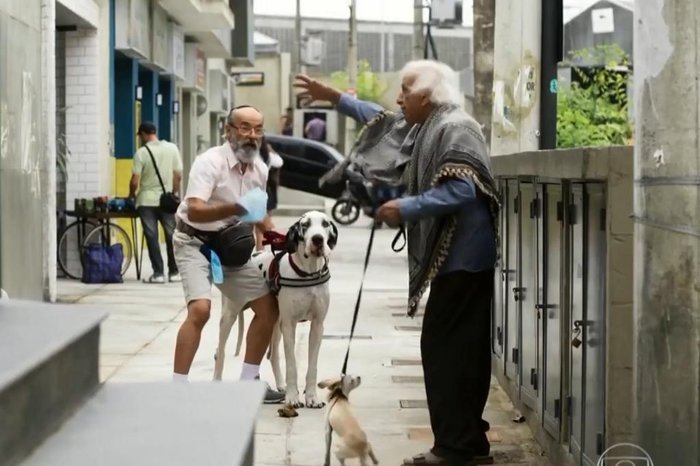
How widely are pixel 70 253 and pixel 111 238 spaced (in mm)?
585

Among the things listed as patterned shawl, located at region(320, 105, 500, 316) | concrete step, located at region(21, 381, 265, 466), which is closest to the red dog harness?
patterned shawl, located at region(320, 105, 500, 316)

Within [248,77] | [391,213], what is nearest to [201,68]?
[248,77]

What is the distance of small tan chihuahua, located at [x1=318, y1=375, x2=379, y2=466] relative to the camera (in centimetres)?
669

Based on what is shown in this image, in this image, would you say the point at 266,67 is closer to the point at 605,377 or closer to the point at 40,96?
the point at 40,96

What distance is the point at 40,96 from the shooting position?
13.4 meters

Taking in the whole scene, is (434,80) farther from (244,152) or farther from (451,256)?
(244,152)

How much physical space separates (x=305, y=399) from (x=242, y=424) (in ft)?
13.5

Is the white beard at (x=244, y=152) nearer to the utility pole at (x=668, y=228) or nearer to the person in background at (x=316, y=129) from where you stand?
the utility pole at (x=668, y=228)

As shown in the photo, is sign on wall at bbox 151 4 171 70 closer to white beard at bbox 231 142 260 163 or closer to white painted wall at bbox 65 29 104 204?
white painted wall at bbox 65 29 104 204

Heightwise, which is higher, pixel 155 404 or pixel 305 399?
pixel 155 404

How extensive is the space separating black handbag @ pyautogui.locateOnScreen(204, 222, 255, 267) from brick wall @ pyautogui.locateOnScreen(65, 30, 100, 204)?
34.2ft

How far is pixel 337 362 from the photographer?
34.2 ft

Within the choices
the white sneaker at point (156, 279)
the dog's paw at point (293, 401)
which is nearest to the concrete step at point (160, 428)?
the dog's paw at point (293, 401)

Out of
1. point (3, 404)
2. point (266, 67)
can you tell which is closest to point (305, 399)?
point (3, 404)
